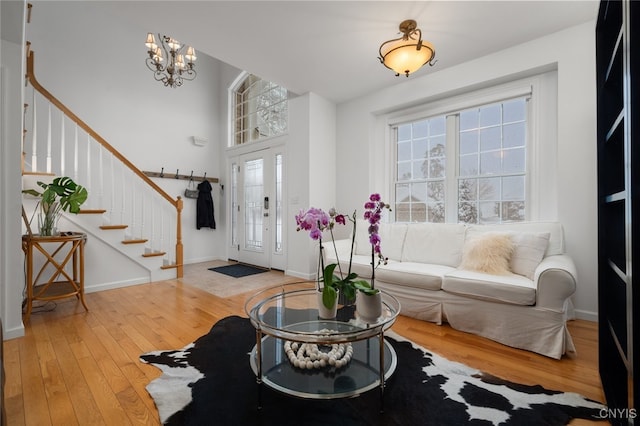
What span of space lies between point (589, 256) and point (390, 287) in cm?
176

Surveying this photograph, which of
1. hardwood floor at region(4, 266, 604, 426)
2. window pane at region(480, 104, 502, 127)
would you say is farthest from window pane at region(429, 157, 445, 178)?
hardwood floor at region(4, 266, 604, 426)

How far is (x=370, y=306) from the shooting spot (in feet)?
5.12

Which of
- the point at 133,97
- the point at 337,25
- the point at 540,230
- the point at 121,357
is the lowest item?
the point at 121,357

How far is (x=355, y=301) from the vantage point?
5.44 ft

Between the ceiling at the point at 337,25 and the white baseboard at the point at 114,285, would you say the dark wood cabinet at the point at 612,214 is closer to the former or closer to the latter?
the ceiling at the point at 337,25

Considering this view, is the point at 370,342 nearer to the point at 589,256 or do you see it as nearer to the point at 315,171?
the point at 589,256

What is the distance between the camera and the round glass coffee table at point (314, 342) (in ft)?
4.35

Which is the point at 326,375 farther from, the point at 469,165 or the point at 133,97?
the point at 133,97

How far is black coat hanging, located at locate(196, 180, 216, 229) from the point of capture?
5.23 m

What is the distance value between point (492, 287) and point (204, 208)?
15.5 feet

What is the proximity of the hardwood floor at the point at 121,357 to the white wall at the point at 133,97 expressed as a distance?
2.61 meters

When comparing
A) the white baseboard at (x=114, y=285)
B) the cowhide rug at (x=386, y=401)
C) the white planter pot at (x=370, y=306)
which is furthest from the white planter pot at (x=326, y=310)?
the white baseboard at (x=114, y=285)

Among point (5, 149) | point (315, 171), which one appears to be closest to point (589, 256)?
point (315, 171)

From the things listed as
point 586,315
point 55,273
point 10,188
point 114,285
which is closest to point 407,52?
point 586,315
